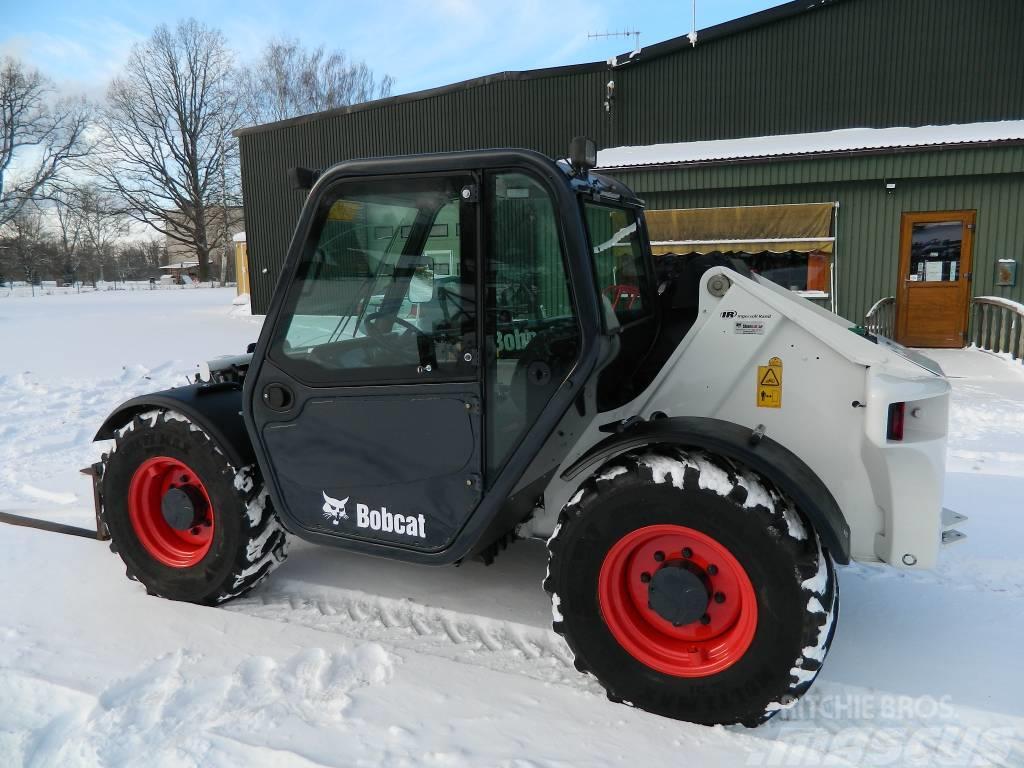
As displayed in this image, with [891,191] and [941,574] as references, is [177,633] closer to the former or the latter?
[941,574]

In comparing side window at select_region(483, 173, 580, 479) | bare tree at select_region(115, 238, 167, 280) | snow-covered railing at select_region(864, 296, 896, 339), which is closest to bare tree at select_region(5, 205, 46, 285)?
bare tree at select_region(115, 238, 167, 280)

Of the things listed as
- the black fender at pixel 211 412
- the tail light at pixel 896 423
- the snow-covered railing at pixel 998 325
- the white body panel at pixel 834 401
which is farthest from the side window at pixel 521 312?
the snow-covered railing at pixel 998 325

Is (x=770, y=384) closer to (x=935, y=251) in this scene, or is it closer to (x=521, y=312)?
(x=521, y=312)

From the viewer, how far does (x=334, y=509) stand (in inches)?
117

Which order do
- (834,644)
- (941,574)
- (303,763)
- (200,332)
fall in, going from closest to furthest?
(303,763), (834,644), (941,574), (200,332)

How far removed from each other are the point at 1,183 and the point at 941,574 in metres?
50.9

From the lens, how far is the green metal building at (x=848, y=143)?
10.9 metres

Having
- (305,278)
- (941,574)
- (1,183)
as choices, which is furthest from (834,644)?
(1,183)

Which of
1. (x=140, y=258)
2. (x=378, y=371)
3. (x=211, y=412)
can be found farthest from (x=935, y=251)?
(x=140, y=258)

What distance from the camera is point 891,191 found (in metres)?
11.1

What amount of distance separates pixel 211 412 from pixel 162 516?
2.18 ft

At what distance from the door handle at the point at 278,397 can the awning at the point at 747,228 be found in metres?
9.08

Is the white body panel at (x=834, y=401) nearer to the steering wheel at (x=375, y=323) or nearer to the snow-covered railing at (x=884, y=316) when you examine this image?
the steering wheel at (x=375, y=323)

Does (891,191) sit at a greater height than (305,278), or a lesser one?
greater
